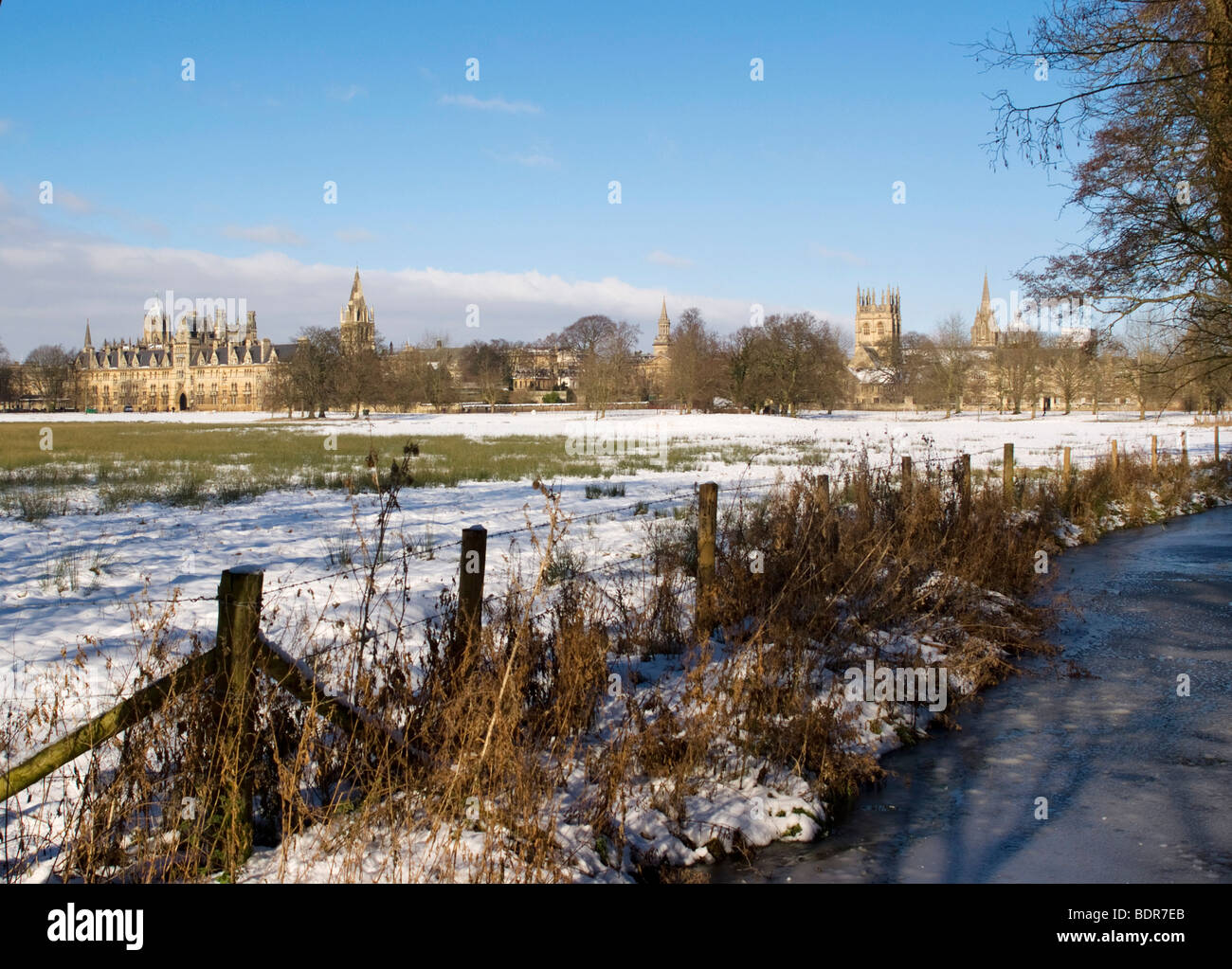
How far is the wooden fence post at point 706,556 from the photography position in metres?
9.08

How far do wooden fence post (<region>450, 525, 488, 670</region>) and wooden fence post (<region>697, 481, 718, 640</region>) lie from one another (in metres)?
3.31

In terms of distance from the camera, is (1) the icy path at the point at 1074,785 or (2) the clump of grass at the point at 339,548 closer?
(1) the icy path at the point at 1074,785

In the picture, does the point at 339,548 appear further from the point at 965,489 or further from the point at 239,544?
the point at 965,489

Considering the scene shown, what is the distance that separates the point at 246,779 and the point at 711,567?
531cm

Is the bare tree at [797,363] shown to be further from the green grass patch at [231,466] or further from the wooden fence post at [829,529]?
the wooden fence post at [829,529]

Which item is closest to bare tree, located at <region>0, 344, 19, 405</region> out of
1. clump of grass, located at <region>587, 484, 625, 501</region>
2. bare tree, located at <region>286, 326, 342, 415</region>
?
bare tree, located at <region>286, 326, 342, 415</region>

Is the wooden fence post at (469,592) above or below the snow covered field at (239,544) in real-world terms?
above

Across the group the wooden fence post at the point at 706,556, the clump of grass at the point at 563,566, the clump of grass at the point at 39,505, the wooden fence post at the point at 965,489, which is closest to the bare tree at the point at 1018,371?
the wooden fence post at the point at 965,489

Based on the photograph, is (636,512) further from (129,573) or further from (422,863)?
(422,863)

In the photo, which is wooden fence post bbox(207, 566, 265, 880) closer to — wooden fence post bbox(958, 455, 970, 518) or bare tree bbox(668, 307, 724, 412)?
wooden fence post bbox(958, 455, 970, 518)

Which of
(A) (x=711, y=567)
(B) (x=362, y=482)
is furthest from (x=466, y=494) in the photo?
(A) (x=711, y=567)

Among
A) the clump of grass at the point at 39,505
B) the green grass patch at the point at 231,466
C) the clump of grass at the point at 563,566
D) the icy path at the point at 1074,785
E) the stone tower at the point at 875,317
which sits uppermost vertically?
the stone tower at the point at 875,317

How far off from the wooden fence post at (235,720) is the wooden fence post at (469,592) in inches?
53.7

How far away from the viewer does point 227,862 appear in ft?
15.5
